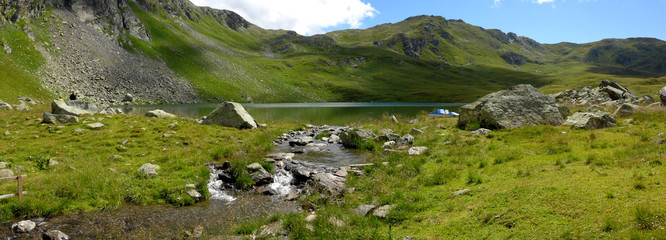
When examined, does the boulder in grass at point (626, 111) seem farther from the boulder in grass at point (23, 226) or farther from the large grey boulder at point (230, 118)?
the boulder in grass at point (23, 226)

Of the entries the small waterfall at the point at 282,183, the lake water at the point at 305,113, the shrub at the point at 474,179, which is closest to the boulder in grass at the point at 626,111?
the shrub at the point at 474,179

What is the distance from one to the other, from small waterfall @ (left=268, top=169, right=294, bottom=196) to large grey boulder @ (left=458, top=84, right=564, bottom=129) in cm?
1977

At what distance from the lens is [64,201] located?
1305cm

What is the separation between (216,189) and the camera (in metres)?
16.5

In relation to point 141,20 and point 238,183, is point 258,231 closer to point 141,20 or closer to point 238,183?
point 238,183

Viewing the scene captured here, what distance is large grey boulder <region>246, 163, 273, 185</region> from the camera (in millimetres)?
17391

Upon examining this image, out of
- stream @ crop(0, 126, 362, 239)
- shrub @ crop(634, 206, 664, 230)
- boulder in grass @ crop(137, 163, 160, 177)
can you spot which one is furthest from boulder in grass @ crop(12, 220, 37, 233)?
shrub @ crop(634, 206, 664, 230)

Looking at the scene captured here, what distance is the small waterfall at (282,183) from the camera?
1656cm

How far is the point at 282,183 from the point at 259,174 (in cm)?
149

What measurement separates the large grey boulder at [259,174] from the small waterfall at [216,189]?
1.79m

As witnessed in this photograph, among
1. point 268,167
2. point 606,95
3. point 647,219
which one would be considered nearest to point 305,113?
point 268,167

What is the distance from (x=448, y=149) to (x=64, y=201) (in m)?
21.2

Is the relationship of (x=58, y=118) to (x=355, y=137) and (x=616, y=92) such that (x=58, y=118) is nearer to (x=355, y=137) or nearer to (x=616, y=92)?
(x=355, y=137)

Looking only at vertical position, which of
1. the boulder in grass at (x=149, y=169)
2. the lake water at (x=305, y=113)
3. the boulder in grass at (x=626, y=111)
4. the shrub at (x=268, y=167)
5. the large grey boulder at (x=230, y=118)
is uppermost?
the boulder in grass at (x=626, y=111)
